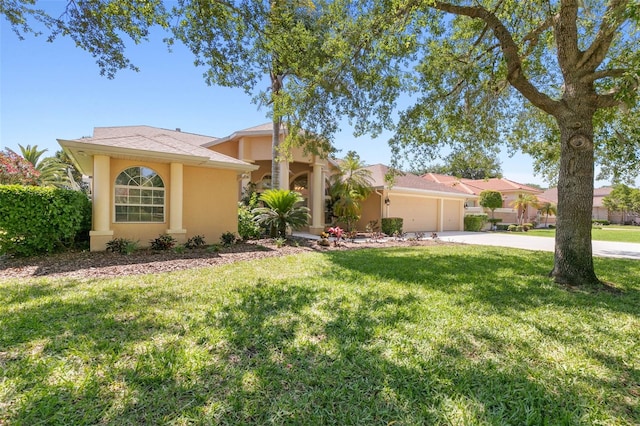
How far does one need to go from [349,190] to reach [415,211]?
668 centimetres

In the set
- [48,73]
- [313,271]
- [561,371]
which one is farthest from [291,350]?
[48,73]

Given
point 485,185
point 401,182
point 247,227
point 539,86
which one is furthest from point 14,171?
point 485,185

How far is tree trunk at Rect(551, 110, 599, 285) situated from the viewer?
5770 millimetres

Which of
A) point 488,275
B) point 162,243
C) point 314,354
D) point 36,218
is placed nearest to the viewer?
point 314,354

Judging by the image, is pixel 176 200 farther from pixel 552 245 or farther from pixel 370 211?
pixel 552 245

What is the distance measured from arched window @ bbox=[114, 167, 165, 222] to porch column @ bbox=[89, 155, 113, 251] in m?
0.48

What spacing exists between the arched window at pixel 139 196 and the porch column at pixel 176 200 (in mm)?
370

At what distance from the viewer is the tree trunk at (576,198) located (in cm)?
577

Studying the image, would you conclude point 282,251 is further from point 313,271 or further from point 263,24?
point 263,24

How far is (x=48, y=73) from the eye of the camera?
928 centimetres

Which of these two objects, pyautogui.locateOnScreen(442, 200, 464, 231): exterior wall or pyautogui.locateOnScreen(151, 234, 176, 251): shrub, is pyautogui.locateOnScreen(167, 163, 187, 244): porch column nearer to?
Answer: pyautogui.locateOnScreen(151, 234, 176, 251): shrub

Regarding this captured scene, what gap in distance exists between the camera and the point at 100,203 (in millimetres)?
9125

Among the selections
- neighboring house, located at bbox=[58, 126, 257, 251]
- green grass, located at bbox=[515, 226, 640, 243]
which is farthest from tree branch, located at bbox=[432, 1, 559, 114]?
green grass, located at bbox=[515, 226, 640, 243]

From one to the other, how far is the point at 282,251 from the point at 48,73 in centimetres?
917
